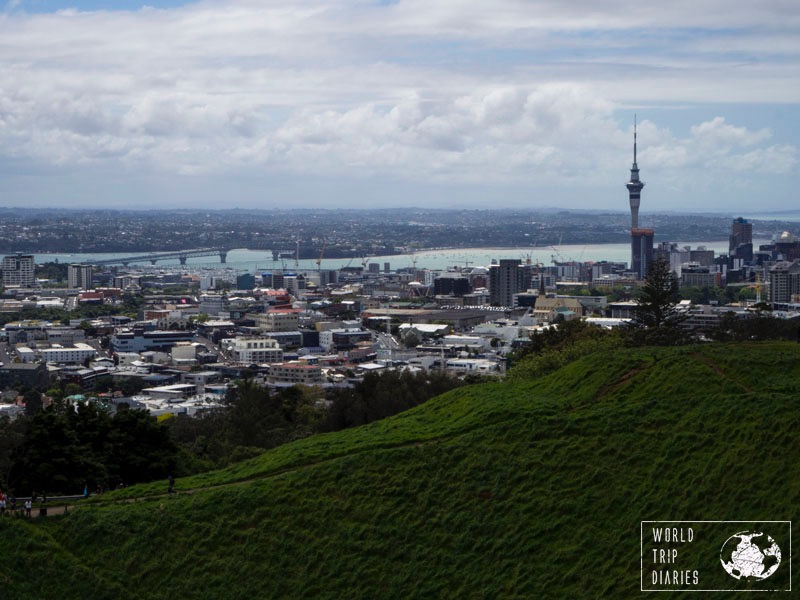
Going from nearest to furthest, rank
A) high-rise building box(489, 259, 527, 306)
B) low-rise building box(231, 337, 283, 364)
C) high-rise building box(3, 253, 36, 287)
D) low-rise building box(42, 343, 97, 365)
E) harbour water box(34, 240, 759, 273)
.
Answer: low-rise building box(231, 337, 283, 364) → low-rise building box(42, 343, 97, 365) → high-rise building box(489, 259, 527, 306) → high-rise building box(3, 253, 36, 287) → harbour water box(34, 240, 759, 273)

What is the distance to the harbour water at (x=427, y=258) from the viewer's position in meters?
133

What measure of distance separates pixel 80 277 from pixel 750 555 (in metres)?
88.6

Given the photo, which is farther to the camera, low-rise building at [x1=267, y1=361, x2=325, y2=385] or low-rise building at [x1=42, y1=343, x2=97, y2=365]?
low-rise building at [x1=42, y1=343, x2=97, y2=365]

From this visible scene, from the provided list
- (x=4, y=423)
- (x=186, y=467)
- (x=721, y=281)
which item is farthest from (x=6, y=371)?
(x=721, y=281)

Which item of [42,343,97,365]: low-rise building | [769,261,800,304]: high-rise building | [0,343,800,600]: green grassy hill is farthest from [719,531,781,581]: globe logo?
[769,261,800,304]: high-rise building

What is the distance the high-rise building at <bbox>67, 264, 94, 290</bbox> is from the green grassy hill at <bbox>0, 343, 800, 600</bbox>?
8403 cm

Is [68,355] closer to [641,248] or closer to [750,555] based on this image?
[750,555]

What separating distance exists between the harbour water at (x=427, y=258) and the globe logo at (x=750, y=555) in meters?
113

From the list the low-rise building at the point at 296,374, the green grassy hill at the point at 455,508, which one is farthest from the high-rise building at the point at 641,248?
the green grassy hill at the point at 455,508

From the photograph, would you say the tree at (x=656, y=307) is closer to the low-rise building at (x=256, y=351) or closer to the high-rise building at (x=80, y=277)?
the low-rise building at (x=256, y=351)

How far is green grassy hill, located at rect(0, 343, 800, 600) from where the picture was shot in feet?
39.2

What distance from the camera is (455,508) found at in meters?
12.9

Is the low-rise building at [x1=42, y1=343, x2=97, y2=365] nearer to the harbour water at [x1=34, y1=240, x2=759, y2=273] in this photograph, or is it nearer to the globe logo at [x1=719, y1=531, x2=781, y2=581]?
the globe logo at [x1=719, y1=531, x2=781, y2=581]

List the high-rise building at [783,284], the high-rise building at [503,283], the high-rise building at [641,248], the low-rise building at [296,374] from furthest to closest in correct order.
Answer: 1. the high-rise building at [641,248]
2. the high-rise building at [503,283]
3. the high-rise building at [783,284]
4. the low-rise building at [296,374]
